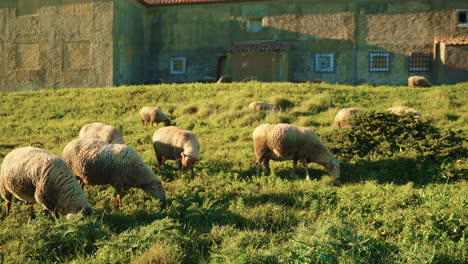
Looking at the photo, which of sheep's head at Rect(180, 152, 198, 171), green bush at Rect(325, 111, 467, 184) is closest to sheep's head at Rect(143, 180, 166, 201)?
sheep's head at Rect(180, 152, 198, 171)

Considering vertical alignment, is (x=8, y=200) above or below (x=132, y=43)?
below

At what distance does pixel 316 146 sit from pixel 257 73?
19524 mm

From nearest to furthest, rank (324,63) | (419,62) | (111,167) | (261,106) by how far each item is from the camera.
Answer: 1. (111,167)
2. (261,106)
3. (419,62)
4. (324,63)

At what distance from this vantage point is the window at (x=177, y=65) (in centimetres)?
3189

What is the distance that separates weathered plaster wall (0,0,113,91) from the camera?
1104 inches

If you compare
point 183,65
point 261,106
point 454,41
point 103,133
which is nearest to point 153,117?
point 261,106

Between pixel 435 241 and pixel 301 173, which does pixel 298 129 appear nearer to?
pixel 301 173

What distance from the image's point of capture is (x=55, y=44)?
93.5ft

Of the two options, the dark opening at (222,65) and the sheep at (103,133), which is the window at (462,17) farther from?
the sheep at (103,133)

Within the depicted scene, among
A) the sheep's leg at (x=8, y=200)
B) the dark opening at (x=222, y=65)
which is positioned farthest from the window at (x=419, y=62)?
the sheep's leg at (x=8, y=200)

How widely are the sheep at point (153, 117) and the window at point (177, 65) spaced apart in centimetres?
1583

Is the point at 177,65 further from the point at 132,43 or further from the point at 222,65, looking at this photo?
the point at 132,43

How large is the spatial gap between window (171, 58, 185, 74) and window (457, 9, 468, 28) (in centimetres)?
1897

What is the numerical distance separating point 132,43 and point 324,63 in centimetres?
1363
